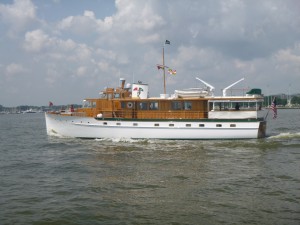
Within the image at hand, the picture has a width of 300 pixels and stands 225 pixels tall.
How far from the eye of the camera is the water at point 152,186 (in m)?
8.34

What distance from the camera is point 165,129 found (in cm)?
2270

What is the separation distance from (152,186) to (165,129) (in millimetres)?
11811

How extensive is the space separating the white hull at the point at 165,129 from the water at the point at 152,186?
3018 mm

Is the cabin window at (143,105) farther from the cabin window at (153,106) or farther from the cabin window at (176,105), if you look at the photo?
the cabin window at (176,105)

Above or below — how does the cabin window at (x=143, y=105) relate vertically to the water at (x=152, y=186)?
above

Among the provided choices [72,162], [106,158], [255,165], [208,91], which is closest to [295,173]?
[255,165]

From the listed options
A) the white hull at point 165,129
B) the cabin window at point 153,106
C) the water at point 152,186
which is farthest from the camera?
the cabin window at point 153,106

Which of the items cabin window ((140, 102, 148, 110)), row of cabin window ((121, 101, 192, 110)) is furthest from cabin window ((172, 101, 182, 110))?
cabin window ((140, 102, 148, 110))

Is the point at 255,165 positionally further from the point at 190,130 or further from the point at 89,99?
the point at 89,99

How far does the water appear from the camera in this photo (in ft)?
27.3

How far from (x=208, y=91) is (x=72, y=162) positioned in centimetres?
1200

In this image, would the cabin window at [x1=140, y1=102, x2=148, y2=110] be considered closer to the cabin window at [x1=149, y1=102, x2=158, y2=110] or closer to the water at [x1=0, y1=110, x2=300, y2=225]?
the cabin window at [x1=149, y1=102, x2=158, y2=110]

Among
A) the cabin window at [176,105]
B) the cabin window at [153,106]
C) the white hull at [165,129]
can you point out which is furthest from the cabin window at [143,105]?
the cabin window at [176,105]

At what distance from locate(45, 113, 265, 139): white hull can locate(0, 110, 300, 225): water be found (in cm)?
302
